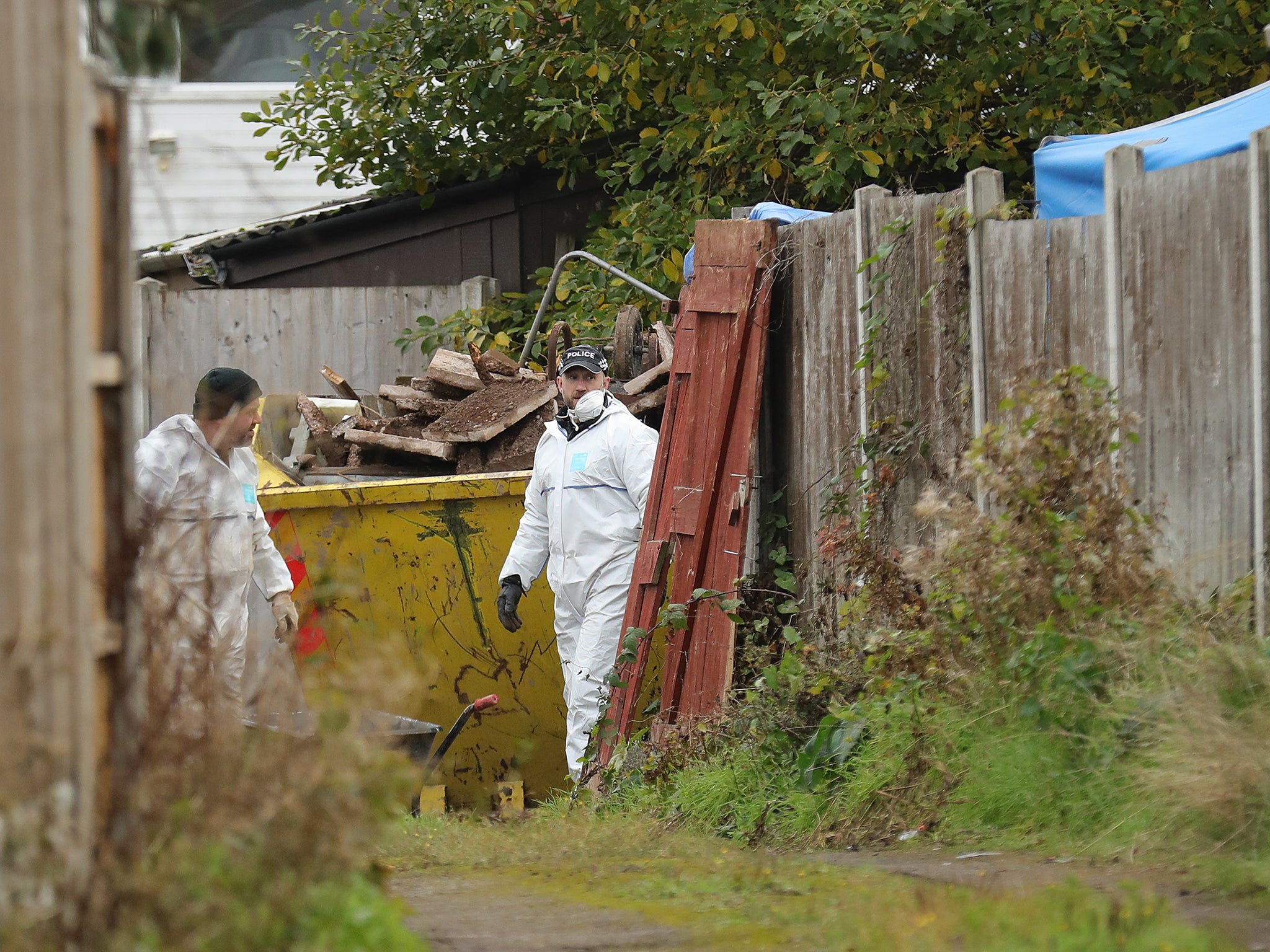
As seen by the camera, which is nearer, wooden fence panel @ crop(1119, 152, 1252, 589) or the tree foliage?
wooden fence panel @ crop(1119, 152, 1252, 589)

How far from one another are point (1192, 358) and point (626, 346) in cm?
416

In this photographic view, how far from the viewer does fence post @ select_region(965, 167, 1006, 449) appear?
5.42m

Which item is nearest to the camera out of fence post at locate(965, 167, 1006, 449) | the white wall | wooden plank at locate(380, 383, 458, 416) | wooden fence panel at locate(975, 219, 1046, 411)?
wooden fence panel at locate(975, 219, 1046, 411)

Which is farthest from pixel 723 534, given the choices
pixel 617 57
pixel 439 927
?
pixel 617 57

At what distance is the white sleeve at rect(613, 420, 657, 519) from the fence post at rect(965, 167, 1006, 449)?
6.64ft

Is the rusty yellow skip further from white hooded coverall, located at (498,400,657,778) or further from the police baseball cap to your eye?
the police baseball cap

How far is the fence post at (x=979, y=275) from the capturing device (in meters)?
5.42

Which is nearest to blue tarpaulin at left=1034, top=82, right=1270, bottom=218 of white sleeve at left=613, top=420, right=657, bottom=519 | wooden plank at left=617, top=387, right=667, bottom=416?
white sleeve at left=613, top=420, right=657, bottom=519

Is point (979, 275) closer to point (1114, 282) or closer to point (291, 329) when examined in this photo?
point (1114, 282)

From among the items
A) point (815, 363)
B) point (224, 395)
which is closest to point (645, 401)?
point (815, 363)

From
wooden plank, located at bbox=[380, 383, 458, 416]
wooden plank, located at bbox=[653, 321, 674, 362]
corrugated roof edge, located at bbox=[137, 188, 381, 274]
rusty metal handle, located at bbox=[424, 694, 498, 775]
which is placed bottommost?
rusty metal handle, located at bbox=[424, 694, 498, 775]

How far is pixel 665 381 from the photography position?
8102 mm

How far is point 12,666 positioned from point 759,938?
166cm

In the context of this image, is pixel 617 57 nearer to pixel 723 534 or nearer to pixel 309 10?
pixel 723 534
